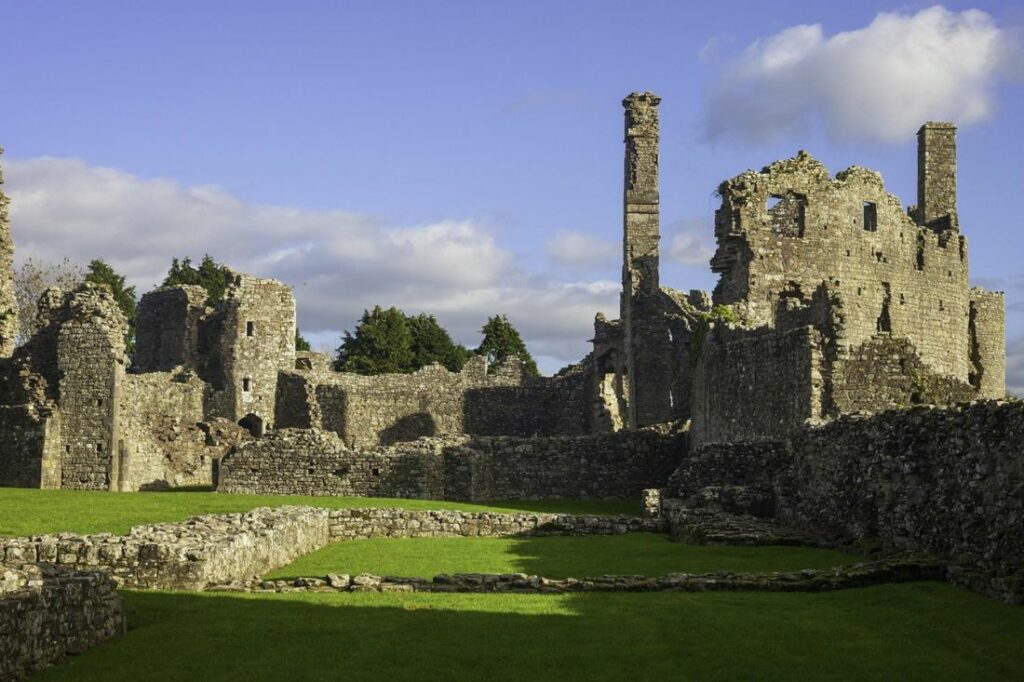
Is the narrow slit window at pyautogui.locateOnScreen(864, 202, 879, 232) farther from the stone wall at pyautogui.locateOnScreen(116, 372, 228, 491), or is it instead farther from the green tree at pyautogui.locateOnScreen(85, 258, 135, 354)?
the green tree at pyautogui.locateOnScreen(85, 258, 135, 354)

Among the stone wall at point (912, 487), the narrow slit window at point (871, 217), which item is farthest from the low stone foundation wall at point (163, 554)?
the narrow slit window at point (871, 217)

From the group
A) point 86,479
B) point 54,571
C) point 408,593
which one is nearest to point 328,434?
point 86,479

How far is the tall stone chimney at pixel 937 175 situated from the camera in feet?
163

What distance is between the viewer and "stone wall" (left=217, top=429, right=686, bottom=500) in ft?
111

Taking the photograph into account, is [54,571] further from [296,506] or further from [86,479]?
[86,479]

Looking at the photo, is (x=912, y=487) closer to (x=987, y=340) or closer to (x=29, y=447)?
(x=29, y=447)

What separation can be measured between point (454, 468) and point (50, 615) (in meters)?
22.3

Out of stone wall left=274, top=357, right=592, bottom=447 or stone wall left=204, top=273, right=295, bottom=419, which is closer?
stone wall left=204, top=273, right=295, bottom=419

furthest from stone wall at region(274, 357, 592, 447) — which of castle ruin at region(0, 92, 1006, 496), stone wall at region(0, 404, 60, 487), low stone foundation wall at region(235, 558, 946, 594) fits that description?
low stone foundation wall at region(235, 558, 946, 594)

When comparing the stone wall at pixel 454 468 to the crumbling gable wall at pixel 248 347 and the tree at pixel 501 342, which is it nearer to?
the crumbling gable wall at pixel 248 347

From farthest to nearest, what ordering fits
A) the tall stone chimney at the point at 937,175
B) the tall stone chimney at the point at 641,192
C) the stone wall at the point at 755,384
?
1. the tall stone chimney at the point at 641,192
2. the tall stone chimney at the point at 937,175
3. the stone wall at the point at 755,384

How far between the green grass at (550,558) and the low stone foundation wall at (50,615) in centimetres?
535

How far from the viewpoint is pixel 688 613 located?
14.8 metres

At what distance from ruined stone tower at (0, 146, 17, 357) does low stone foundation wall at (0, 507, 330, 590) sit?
19.9 meters
